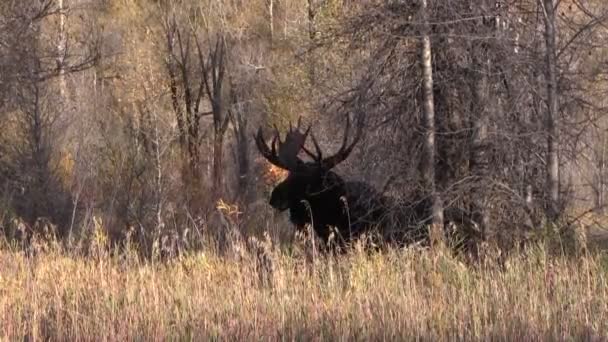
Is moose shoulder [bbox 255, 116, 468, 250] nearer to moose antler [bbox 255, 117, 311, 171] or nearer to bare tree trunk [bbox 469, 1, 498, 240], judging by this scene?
moose antler [bbox 255, 117, 311, 171]

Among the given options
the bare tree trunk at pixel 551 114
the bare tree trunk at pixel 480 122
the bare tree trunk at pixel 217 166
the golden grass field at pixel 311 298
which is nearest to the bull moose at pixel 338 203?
the bare tree trunk at pixel 480 122

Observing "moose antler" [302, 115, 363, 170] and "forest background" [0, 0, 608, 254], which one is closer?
"forest background" [0, 0, 608, 254]

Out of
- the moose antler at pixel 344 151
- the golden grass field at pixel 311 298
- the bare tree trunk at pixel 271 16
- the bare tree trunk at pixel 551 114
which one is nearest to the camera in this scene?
the golden grass field at pixel 311 298

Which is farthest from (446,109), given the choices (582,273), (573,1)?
(582,273)

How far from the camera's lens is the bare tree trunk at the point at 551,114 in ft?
30.5

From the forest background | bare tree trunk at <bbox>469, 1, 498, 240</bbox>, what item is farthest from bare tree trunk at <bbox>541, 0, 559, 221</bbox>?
bare tree trunk at <bbox>469, 1, 498, 240</bbox>

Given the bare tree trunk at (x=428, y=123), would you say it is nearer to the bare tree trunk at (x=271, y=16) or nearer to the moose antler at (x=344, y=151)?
the moose antler at (x=344, y=151)

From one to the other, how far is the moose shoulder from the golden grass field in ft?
3.72

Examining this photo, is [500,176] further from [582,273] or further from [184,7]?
[184,7]

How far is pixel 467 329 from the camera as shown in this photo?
659cm

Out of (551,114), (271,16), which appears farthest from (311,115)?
(271,16)

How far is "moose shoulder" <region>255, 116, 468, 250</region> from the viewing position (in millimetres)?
9922

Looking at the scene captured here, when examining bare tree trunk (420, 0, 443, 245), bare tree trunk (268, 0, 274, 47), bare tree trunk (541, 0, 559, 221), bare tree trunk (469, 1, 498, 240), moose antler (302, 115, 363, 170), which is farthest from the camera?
bare tree trunk (268, 0, 274, 47)

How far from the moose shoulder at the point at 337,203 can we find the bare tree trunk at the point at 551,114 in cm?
129
